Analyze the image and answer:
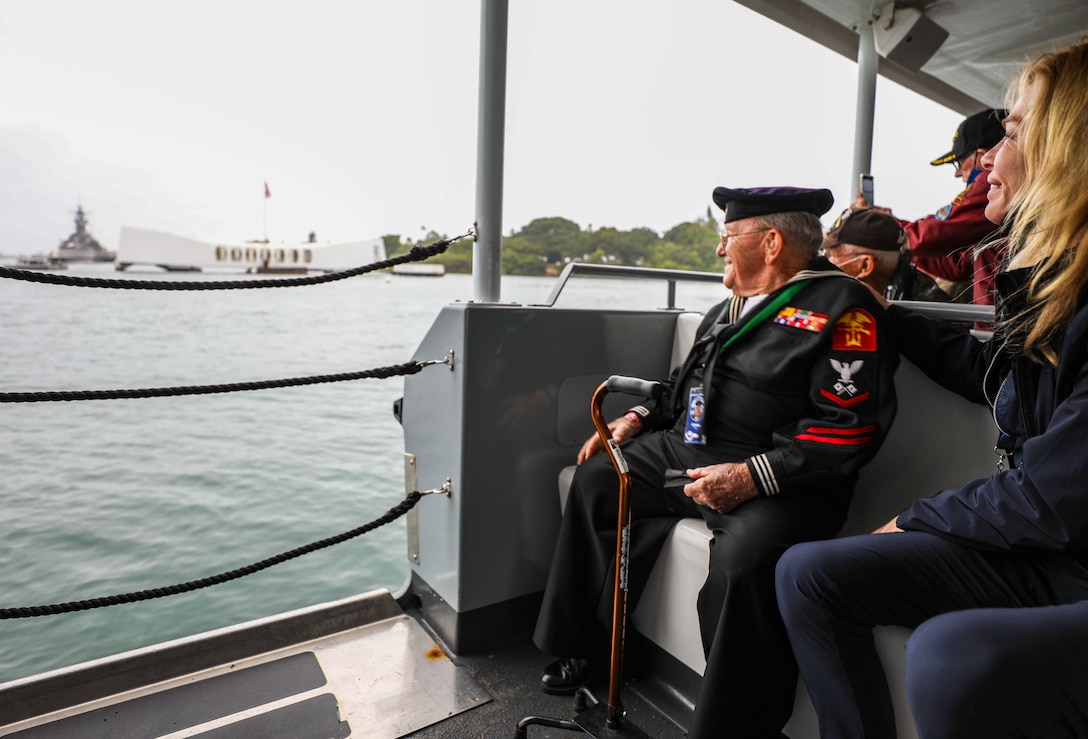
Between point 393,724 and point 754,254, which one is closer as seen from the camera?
point 393,724

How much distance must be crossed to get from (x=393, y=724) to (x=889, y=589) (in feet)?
3.82

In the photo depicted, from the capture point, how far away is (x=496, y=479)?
1.87 metres

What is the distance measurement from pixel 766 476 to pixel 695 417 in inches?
12.4

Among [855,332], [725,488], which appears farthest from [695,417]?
[855,332]

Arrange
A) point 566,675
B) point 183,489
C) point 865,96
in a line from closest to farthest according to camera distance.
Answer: point 566,675
point 865,96
point 183,489

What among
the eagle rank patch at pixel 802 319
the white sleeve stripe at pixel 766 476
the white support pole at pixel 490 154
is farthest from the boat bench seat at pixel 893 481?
the white support pole at pixel 490 154

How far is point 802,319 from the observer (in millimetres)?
1575

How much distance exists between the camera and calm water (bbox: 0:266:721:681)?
445 cm

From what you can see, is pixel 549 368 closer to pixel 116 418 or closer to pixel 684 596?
pixel 684 596

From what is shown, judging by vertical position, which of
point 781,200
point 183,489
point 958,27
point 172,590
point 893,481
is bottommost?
point 183,489

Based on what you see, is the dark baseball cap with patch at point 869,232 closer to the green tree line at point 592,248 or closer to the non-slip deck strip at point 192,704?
the green tree line at point 592,248

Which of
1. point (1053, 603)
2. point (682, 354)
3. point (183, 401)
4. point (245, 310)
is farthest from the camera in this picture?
point (245, 310)

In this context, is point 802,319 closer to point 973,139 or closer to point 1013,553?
point 1013,553

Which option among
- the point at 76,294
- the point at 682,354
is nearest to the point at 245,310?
the point at 76,294
